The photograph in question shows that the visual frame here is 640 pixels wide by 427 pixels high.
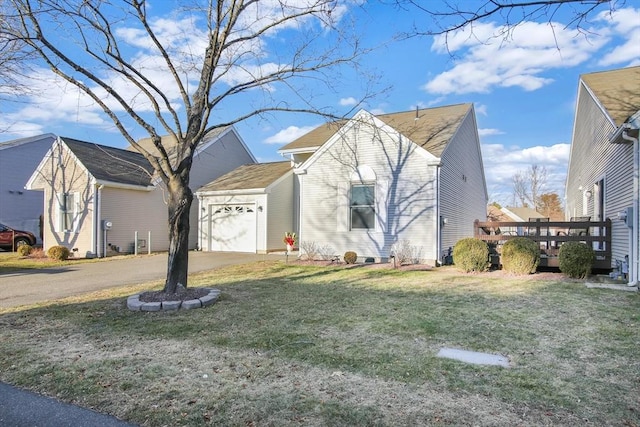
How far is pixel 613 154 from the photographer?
10164 mm

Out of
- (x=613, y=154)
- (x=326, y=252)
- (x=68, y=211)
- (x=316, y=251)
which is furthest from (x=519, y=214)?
(x=68, y=211)

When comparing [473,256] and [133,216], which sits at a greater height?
[133,216]

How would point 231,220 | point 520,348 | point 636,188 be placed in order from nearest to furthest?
point 520,348 → point 636,188 → point 231,220

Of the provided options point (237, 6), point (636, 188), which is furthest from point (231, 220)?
point (636, 188)

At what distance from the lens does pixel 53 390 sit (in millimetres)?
3469

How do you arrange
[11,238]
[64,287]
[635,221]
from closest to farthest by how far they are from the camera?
[635,221], [64,287], [11,238]

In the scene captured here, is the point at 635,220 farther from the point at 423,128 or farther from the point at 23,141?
the point at 23,141

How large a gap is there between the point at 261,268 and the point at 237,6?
7.22m

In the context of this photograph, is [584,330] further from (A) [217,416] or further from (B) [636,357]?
(A) [217,416]

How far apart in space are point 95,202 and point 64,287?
7593 millimetres

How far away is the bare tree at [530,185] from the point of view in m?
54.7

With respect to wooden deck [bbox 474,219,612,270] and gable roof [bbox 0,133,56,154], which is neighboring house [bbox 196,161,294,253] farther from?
gable roof [bbox 0,133,56,154]

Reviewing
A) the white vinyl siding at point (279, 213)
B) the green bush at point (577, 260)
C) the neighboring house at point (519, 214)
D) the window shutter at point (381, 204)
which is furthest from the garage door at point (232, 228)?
the neighboring house at point (519, 214)

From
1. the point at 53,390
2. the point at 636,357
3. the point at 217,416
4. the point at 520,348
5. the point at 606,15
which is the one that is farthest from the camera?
the point at 520,348
